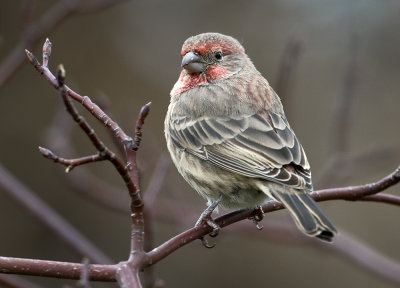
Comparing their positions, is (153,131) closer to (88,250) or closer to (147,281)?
(88,250)

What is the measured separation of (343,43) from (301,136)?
2177mm

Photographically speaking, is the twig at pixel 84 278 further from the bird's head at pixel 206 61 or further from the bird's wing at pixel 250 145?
the bird's head at pixel 206 61

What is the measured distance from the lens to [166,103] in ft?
34.9

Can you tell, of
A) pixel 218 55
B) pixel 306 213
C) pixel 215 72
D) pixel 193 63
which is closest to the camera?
pixel 306 213

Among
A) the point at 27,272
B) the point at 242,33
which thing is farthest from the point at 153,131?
the point at 27,272

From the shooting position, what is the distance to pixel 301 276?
9.20 metres

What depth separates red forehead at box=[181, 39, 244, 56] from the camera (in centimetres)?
576

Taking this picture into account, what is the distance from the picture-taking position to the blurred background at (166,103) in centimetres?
855

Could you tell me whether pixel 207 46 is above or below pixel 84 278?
Result: above

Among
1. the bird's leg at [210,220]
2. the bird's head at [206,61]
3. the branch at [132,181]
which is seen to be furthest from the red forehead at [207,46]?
the branch at [132,181]

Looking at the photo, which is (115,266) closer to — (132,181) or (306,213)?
(132,181)

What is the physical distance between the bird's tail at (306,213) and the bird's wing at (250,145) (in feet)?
0.26

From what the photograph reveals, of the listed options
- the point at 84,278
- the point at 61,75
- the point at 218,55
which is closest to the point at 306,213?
the point at 84,278

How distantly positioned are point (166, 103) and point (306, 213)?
688cm
